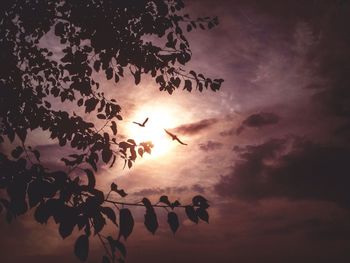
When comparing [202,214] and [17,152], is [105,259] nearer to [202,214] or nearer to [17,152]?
[202,214]

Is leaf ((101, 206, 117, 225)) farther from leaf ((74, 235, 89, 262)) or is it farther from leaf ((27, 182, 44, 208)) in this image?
leaf ((27, 182, 44, 208))

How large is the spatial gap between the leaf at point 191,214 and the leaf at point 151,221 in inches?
17.8

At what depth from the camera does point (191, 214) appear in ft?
9.77

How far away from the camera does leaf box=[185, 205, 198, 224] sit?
2.95 metres

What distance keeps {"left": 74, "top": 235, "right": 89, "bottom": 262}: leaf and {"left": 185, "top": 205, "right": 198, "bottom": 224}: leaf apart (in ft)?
3.01

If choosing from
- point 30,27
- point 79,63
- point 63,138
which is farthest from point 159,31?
point 63,138

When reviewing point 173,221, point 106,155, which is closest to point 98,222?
point 173,221

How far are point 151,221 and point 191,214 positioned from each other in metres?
0.51

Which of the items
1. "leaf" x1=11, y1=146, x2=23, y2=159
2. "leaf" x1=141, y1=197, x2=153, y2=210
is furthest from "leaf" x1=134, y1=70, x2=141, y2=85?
"leaf" x1=141, y1=197, x2=153, y2=210

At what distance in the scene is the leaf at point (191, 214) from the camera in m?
2.95

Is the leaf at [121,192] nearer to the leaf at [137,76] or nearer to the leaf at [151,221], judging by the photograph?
the leaf at [151,221]

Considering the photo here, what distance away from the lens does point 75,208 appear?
8.92 feet

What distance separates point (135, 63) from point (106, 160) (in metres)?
1.81

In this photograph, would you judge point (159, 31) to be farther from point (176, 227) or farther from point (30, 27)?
point (176, 227)
